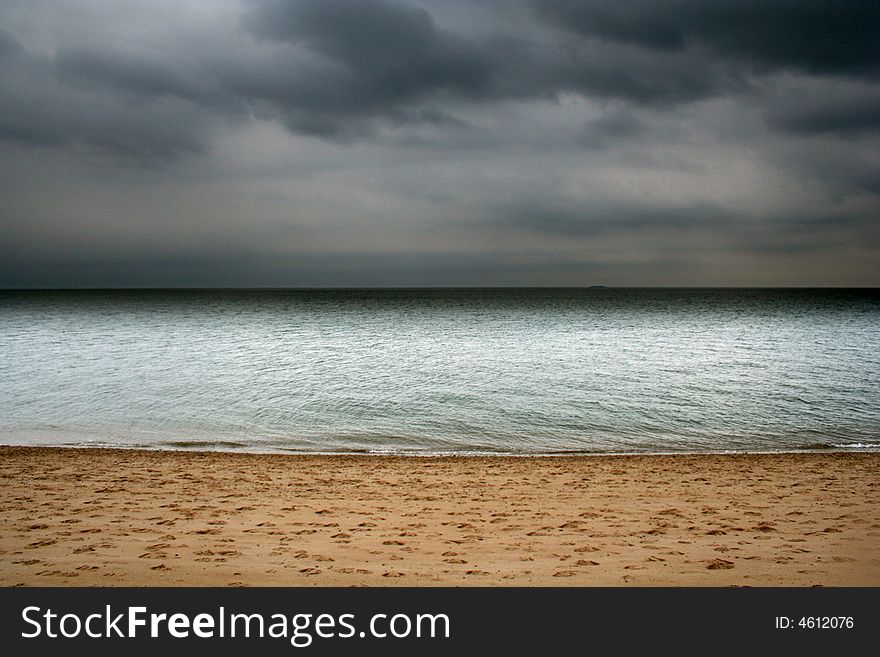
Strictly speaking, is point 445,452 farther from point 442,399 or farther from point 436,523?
point 442,399

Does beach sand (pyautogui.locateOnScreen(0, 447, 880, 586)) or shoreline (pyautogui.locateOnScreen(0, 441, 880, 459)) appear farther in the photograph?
shoreline (pyautogui.locateOnScreen(0, 441, 880, 459))

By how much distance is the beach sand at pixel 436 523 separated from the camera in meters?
7.03

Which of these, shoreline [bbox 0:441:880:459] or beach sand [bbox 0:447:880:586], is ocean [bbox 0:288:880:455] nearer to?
shoreline [bbox 0:441:880:459]

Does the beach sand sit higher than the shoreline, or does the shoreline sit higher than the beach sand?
the beach sand

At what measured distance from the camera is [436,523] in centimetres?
927

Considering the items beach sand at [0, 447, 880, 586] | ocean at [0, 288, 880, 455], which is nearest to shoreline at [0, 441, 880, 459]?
ocean at [0, 288, 880, 455]

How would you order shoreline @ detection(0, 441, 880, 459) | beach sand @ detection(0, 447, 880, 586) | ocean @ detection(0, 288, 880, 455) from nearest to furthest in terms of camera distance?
→ beach sand @ detection(0, 447, 880, 586), shoreline @ detection(0, 441, 880, 459), ocean @ detection(0, 288, 880, 455)

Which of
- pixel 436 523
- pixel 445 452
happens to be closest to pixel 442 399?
pixel 445 452

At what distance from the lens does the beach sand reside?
7.03 meters

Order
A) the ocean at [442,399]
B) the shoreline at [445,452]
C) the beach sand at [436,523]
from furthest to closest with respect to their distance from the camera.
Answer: the ocean at [442,399], the shoreline at [445,452], the beach sand at [436,523]

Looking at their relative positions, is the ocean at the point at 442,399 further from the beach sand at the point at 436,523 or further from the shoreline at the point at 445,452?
the beach sand at the point at 436,523

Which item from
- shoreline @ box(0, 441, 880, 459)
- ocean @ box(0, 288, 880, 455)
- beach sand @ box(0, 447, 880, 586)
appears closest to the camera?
beach sand @ box(0, 447, 880, 586)

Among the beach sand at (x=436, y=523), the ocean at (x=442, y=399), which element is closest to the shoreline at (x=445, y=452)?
the ocean at (x=442, y=399)

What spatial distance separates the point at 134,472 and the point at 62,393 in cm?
1773
